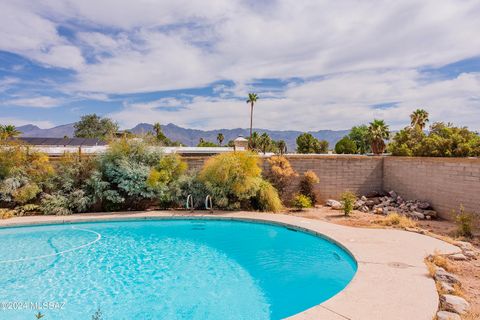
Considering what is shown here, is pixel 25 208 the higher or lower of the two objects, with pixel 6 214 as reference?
higher

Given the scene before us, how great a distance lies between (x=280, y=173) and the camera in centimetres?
1281

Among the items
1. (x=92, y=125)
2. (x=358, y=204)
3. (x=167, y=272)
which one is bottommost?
(x=167, y=272)

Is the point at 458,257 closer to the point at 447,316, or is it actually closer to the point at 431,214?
the point at 447,316

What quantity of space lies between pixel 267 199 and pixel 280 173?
129 centimetres

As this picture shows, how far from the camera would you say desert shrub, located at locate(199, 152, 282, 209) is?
11.7 metres

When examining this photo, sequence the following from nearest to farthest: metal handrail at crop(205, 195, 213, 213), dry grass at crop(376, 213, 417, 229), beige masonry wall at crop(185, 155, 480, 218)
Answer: dry grass at crop(376, 213, 417, 229), beige masonry wall at crop(185, 155, 480, 218), metal handrail at crop(205, 195, 213, 213)

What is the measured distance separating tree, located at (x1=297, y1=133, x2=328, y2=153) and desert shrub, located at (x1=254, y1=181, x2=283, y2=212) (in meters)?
38.4

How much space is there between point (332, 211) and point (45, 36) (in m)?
12.4

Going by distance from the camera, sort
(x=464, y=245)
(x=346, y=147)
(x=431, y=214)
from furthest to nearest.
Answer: (x=346, y=147) → (x=431, y=214) → (x=464, y=245)

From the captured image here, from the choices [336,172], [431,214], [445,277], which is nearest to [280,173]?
[336,172]

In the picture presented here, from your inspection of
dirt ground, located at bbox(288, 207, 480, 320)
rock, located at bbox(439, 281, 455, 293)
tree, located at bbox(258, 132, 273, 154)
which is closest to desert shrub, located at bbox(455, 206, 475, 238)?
dirt ground, located at bbox(288, 207, 480, 320)

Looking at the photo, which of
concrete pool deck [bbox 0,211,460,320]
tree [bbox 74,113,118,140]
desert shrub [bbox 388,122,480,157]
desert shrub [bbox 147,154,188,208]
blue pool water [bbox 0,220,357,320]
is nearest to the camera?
concrete pool deck [bbox 0,211,460,320]

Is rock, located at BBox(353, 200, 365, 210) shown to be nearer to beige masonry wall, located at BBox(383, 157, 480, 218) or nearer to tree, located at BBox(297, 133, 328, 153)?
beige masonry wall, located at BBox(383, 157, 480, 218)

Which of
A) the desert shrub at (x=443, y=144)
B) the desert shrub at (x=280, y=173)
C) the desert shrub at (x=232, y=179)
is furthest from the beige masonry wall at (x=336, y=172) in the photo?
the desert shrub at (x=443, y=144)
